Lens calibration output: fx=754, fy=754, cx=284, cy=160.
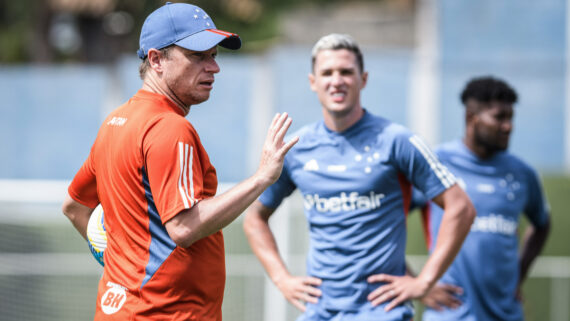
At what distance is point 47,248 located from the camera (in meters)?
9.74

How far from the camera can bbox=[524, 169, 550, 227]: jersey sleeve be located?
17.6 feet

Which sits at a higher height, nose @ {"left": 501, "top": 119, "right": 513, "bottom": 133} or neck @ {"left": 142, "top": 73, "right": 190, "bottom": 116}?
neck @ {"left": 142, "top": 73, "right": 190, "bottom": 116}

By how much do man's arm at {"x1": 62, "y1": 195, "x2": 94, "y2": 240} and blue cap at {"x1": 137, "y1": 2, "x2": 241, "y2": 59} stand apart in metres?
0.94

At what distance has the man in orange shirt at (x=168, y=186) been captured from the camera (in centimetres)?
304

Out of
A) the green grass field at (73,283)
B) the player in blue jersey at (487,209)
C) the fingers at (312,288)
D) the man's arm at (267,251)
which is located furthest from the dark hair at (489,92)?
the green grass field at (73,283)

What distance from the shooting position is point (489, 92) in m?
5.28

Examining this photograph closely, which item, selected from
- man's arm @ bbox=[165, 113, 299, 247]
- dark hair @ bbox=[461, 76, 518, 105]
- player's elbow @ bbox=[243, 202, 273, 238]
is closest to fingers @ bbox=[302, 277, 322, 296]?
player's elbow @ bbox=[243, 202, 273, 238]

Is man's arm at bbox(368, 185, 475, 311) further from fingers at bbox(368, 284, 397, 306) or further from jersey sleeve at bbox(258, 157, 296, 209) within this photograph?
jersey sleeve at bbox(258, 157, 296, 209)

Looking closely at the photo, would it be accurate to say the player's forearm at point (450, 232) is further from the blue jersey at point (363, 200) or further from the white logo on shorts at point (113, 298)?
the white logo on shorts at point (113, 298)

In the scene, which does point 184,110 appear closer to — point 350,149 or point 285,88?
point 350,149

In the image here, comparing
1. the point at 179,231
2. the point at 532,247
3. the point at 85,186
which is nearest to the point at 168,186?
the point at 179,231

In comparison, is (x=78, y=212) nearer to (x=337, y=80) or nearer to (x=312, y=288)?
(x=312, y=288)

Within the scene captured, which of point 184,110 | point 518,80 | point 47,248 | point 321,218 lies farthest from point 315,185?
point 518,80

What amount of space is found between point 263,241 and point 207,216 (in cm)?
164
